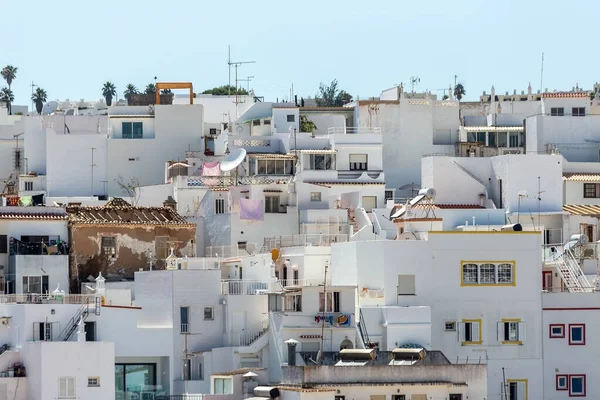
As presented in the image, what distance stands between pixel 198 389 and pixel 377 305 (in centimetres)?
660

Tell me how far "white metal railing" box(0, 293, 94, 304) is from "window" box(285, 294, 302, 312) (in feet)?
21.3

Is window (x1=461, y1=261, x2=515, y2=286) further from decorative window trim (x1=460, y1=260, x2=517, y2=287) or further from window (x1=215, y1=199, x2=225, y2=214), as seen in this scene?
window (x1=215, y1=199, x2=225, y2=214)

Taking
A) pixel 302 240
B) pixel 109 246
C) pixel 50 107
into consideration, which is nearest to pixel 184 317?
pixel 109 246

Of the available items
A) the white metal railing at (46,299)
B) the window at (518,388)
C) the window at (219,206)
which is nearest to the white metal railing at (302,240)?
the window at (219,206)

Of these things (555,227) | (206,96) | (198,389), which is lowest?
(198,389)

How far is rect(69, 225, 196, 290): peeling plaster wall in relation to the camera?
76062mm

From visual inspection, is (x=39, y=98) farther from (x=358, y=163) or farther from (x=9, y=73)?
(x=358, y=163)

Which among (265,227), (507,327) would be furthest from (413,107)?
(507,327)

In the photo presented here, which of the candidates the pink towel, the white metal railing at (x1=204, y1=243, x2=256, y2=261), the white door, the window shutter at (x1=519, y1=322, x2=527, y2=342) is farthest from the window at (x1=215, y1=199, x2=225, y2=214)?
the window shutter at (x1=519, y1=322, x2=527, y2=342)

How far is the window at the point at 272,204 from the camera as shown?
83375 mm

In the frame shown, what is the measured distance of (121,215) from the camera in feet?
258

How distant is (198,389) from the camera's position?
223 ft

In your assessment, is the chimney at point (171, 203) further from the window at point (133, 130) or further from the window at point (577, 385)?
the window at point (577, 385)

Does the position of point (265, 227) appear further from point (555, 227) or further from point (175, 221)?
point (555, 227)
